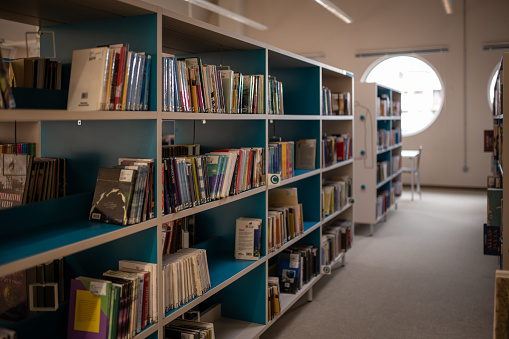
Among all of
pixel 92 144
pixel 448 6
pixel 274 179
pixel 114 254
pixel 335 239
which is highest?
pixel 448 6

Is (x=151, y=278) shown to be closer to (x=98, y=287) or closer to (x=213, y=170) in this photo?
(x=98, y=287)

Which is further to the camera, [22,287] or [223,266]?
[223,266]

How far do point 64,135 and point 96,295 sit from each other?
89 cm

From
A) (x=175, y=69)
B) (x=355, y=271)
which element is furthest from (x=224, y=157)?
(x=355, y=271)

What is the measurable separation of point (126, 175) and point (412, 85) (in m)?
11.3

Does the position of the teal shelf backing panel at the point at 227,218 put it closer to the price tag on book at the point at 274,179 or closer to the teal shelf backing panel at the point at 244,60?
the price tag on book at the point at 274,179

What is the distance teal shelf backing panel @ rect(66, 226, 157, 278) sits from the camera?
219cm

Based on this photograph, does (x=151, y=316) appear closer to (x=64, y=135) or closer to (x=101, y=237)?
(x=101, y=237)

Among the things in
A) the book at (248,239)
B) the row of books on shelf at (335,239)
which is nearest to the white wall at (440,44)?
the row of books on shelf at (335,239)

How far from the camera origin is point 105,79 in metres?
1.92

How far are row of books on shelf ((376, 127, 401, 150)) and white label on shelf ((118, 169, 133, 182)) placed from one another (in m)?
5.02

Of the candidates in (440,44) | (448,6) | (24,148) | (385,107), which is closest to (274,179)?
(24,148)

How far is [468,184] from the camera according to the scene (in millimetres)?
10414

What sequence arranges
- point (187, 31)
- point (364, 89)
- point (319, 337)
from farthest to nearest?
point (364, 89) < point (319, 337) < point (187, 31)
